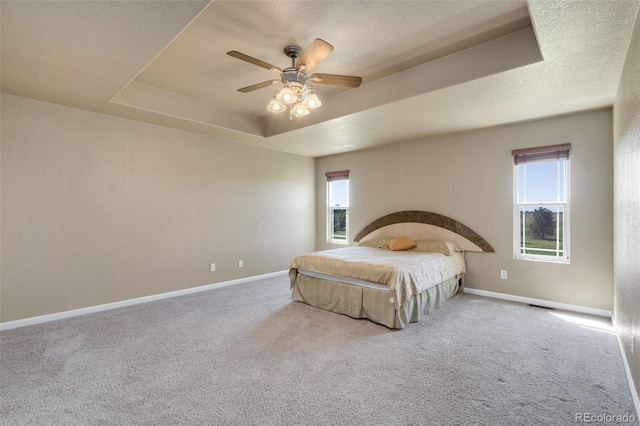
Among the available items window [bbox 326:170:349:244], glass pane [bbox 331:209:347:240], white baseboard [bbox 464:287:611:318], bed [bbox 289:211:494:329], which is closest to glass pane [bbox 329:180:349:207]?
window [bbox 326:170:349:244]

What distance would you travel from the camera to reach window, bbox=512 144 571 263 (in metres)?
3.79

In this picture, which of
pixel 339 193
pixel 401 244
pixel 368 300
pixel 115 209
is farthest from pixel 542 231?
pixel 115 209

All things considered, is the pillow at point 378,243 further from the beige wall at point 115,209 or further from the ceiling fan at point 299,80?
the ceiling fan at point 299,80

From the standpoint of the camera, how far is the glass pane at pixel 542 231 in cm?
385

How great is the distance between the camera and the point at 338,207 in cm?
638

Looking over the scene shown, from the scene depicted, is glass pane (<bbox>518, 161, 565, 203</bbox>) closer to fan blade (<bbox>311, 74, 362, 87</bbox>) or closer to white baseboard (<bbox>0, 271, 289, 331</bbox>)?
fan blade (<bbox>311, 74, 362, 87</bbox>)

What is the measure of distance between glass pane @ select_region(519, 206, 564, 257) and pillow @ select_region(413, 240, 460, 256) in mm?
926

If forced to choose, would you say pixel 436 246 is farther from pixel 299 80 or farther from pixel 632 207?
pixel 299 80

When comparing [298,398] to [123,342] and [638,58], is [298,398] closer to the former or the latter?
[123,342]

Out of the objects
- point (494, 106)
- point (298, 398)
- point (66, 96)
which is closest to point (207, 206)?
point (66, 96)

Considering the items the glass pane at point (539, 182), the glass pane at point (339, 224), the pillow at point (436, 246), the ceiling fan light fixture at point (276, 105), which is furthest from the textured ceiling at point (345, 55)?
the glass pane at point (339, 224)

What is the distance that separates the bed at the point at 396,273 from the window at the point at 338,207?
3.83 feet

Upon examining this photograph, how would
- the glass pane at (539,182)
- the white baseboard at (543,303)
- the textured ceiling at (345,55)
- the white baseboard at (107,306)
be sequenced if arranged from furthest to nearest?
the glass pane at (539,182) < the white baseboard at (543,303) < the white baseboard at (107,306) < the textured ceiling at (345,55)

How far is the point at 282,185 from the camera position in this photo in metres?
6.01
